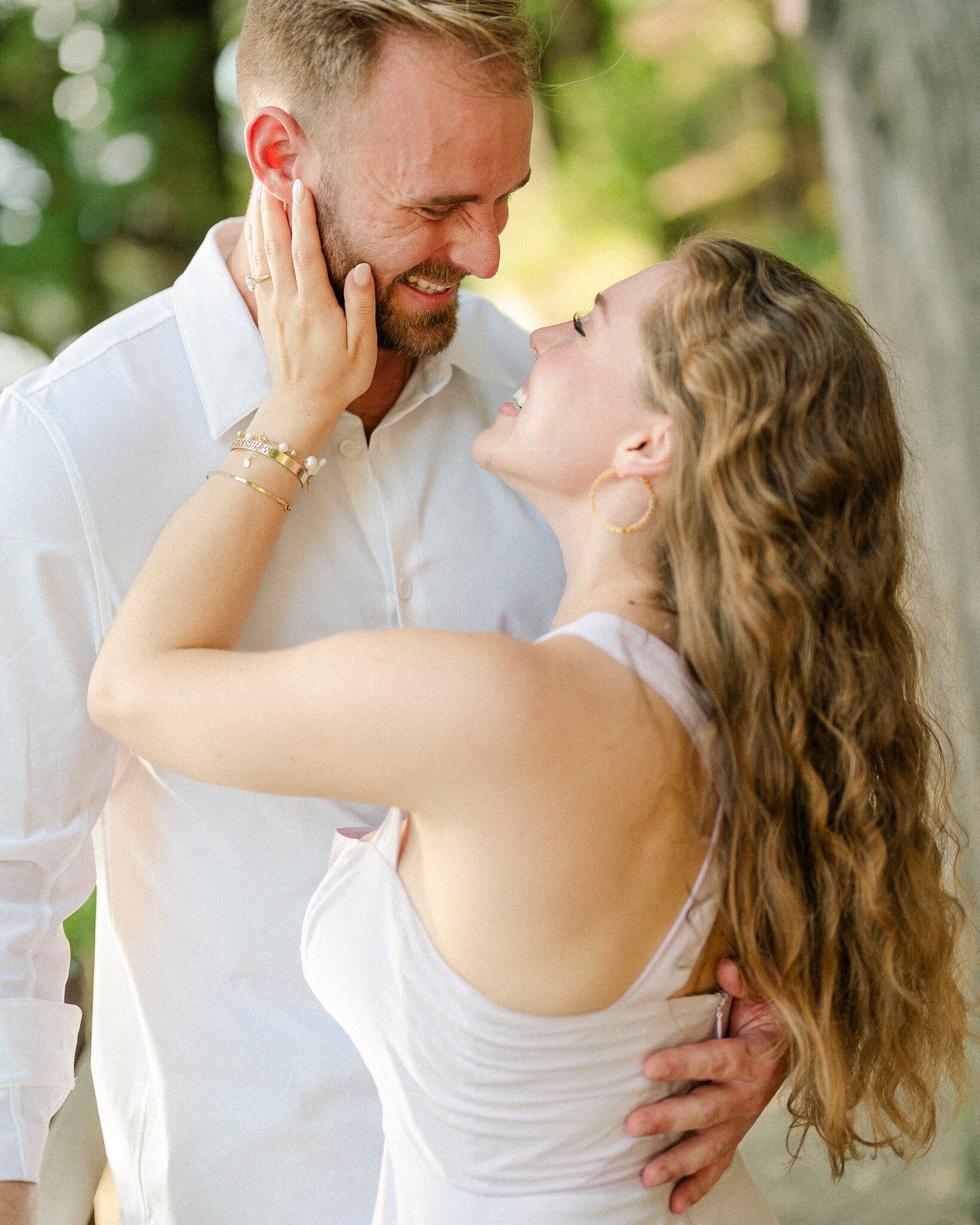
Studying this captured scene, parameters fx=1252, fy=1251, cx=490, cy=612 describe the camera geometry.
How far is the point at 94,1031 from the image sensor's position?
185 centimetres

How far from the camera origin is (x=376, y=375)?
1.72 m

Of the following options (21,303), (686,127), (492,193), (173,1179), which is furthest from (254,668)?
(686,127)

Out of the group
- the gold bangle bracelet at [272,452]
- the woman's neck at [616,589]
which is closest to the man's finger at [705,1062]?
Answer: the woman's neck at [616,589]

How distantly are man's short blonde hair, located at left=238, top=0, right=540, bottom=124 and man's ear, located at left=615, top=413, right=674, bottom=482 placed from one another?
50 centimetres

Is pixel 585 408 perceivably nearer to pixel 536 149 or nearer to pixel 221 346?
pixel 221 346

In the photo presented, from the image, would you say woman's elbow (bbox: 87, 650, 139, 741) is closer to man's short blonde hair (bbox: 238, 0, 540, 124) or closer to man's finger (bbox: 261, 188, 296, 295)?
man's finger (bbox: 261, 188, 296, 295)

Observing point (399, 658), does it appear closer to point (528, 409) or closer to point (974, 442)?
point (528, 409)

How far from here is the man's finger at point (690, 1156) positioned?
1385mm

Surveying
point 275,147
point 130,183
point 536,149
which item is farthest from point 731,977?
point 536,149

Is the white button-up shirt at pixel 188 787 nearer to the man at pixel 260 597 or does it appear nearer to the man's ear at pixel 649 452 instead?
the man at pixel 260 597

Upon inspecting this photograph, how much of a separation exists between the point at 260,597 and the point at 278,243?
17.5 inches

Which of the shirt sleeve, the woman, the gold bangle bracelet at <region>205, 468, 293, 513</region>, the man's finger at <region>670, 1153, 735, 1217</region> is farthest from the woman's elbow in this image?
the man's finger at <region>670, 1153, 735, 1217</region>

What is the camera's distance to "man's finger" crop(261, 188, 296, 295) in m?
Result: 1.56

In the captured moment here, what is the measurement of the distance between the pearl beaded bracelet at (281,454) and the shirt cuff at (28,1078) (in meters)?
0.71
